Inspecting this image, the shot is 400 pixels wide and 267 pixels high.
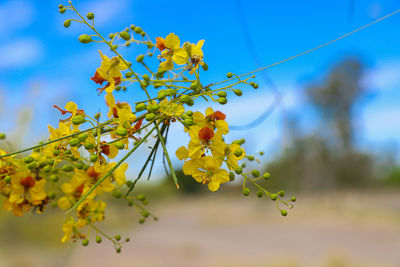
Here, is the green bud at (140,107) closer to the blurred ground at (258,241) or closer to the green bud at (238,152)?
the green bud at (238,152)

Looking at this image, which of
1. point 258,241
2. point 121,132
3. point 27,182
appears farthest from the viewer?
point 258,241

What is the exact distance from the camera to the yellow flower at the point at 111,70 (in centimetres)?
49

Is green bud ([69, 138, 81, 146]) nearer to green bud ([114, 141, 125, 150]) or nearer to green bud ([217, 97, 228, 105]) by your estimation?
green bud ([114, 141, 125, 150])

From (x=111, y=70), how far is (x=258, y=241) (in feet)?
23.1

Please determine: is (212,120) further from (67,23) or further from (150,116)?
(67,23)

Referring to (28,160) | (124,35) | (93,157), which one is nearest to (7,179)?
(28,160)

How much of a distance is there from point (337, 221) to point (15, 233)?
7.04 m

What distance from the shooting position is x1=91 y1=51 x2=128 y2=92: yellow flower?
0.49m

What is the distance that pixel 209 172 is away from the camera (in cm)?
47

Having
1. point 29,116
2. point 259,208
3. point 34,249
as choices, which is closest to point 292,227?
point 259,208

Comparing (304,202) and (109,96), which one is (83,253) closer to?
(109,96)

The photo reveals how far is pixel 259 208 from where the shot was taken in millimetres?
10562

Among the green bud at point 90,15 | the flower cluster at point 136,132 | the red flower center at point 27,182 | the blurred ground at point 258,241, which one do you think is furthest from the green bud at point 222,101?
the blurred ground at point 258,241

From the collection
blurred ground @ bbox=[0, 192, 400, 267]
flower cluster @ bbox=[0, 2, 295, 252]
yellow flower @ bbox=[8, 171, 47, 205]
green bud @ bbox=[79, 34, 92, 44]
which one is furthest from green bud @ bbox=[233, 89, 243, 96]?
blurred ground @ bbox=[0, 192, 400, 267]
